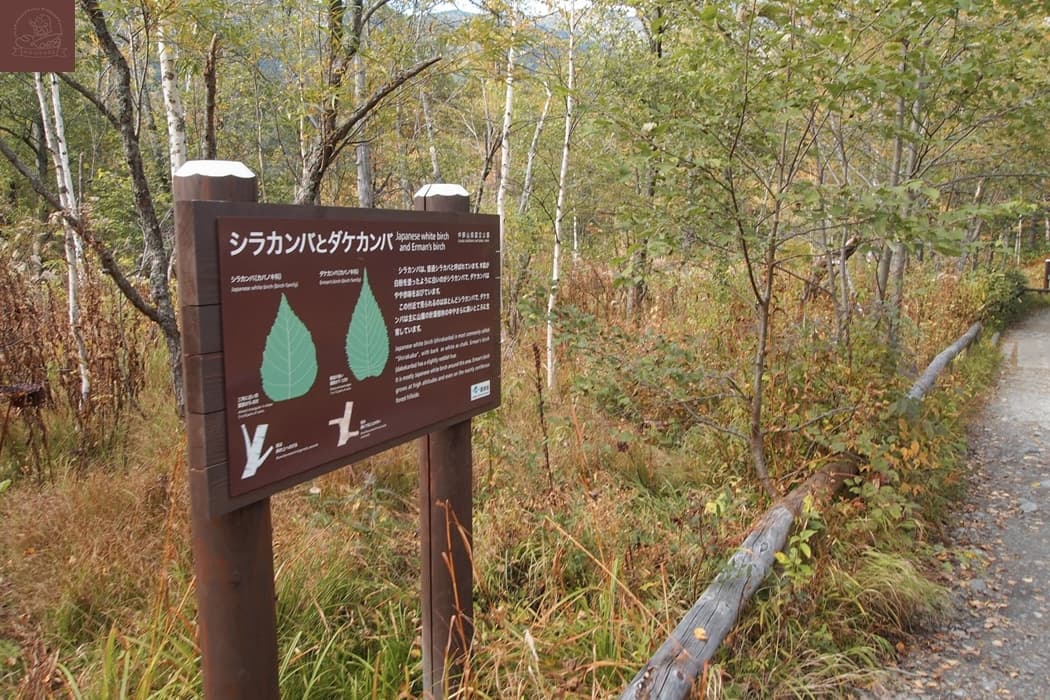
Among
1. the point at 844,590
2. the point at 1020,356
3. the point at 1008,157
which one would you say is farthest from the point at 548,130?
the point at 844,590

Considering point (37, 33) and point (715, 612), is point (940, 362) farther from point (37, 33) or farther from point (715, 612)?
point (37, 33)

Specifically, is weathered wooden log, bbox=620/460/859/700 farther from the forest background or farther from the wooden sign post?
the wooden sign post

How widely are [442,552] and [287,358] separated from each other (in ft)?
3.28

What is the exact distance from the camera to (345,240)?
1.69 metres

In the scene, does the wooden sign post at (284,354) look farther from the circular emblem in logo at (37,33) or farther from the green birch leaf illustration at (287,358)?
the circular emblem in logo at (37,33)

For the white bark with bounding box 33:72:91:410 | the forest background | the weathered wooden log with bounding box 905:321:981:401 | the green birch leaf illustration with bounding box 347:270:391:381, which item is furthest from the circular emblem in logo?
the weathered wooden log with bounding box 905:321:981:401

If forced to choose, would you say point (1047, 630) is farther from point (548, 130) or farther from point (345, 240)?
point (548, 130)

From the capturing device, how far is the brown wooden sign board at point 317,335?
1.38 metres

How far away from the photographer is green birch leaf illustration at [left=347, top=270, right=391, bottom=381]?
1.73 m

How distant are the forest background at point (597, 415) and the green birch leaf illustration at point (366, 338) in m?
1.09

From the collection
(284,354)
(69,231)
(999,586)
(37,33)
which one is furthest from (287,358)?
(69,231)

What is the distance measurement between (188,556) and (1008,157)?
695 cm

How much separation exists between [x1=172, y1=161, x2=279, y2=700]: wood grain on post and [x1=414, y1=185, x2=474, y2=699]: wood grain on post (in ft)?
2.21

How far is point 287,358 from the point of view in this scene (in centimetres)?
154
